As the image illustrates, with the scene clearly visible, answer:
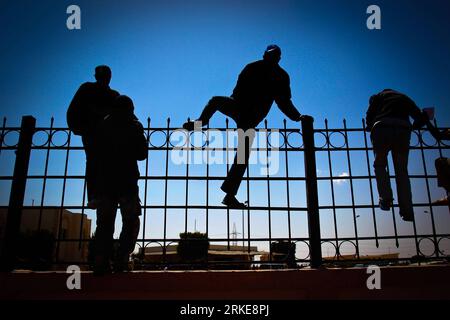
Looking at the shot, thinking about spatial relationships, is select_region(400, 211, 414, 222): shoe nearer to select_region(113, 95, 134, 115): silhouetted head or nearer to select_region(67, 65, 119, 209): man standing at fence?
select_region(113, 95, 134, 115): silhouetted head

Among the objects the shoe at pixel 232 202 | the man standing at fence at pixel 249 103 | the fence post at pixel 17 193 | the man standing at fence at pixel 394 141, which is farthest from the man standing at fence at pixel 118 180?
the man standing at fence at pixel 394 141

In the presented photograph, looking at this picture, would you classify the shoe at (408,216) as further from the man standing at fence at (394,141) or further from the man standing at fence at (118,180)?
the man standing at fence at (118,180)

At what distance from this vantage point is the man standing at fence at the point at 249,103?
13.1 feet

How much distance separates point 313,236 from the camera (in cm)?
379

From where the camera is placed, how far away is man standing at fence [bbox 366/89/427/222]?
3.86 m

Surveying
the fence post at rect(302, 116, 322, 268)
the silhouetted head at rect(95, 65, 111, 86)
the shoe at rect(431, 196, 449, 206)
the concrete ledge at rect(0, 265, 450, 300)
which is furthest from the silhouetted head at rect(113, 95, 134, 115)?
the shoe at rect(431, 196, 449, 206)

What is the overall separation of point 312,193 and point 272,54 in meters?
1.93

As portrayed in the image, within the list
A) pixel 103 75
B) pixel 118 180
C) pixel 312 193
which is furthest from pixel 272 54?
pixel 118 180

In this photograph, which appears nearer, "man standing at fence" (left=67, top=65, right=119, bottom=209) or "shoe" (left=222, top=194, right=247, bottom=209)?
"man standing at fence" (left=67, top=65, right=119, bottom=209)

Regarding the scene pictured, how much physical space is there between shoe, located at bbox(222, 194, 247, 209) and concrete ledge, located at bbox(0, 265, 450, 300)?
1068 millimetres

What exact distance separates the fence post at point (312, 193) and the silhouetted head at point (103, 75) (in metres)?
2.63
